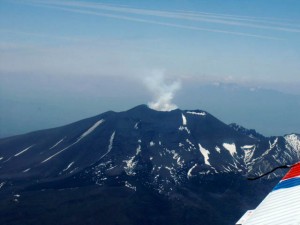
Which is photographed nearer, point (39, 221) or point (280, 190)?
point (280, 190)

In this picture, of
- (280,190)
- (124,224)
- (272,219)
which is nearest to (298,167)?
(280,190)

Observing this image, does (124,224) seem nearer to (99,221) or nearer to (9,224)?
(99,221)

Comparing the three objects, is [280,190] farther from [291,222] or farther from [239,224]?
[291,222]

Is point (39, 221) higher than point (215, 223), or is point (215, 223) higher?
point (39, 221)

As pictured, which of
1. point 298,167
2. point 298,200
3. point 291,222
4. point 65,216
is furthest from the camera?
point 65,216

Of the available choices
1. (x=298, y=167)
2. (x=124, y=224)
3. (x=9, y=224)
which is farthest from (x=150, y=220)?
(x=298, y=167)

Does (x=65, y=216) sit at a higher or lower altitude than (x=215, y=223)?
higher

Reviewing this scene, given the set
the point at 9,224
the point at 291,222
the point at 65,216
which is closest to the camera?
the point at 291,222

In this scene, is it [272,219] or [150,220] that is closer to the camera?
[272,219]

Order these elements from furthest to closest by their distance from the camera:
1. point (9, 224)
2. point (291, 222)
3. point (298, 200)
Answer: point (9, 224), point (298, 200), point (291, 222)
